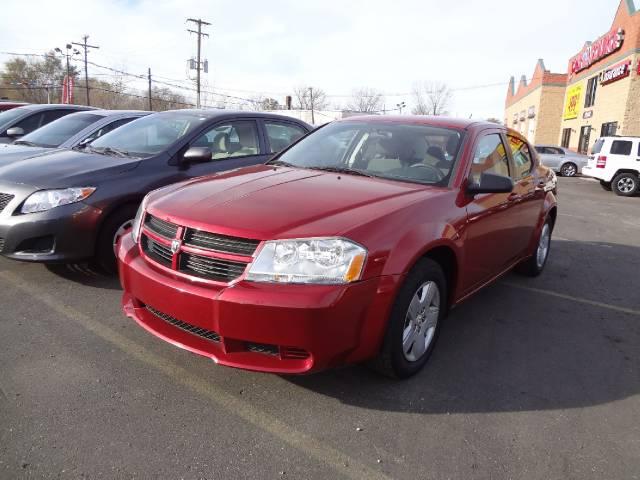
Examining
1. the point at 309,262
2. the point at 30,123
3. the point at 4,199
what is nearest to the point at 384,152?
the point at 309,262

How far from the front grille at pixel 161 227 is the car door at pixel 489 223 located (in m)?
1.91

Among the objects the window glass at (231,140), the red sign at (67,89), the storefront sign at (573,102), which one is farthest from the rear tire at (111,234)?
the red sign at (67,89)

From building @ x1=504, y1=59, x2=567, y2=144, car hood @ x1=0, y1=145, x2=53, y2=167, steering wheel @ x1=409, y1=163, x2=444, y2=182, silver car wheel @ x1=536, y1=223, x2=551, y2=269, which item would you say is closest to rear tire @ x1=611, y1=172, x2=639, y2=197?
silver car wheel @ x1=536, y1=223, x2=551, y2=269

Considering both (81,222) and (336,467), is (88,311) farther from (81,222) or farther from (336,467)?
(336,467)

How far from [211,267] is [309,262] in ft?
1.74

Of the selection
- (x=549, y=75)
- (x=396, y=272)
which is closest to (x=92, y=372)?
(x=396, y=272)

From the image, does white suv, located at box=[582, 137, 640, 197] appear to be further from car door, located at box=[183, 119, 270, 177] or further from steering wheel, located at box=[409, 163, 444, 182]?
steering wheel, located at box=[409, 163, 444, 182]

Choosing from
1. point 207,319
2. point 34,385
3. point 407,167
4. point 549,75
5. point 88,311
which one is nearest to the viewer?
point 207,319

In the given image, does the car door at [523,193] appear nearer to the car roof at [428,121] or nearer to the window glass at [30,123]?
the car roof at [428,121]

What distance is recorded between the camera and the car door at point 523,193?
14.1 ft

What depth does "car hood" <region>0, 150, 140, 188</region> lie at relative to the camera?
4.19 meters

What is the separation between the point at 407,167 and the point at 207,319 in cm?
185

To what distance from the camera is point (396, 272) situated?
103 inches

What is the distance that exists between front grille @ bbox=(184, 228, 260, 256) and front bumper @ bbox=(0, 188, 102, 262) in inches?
75.7
